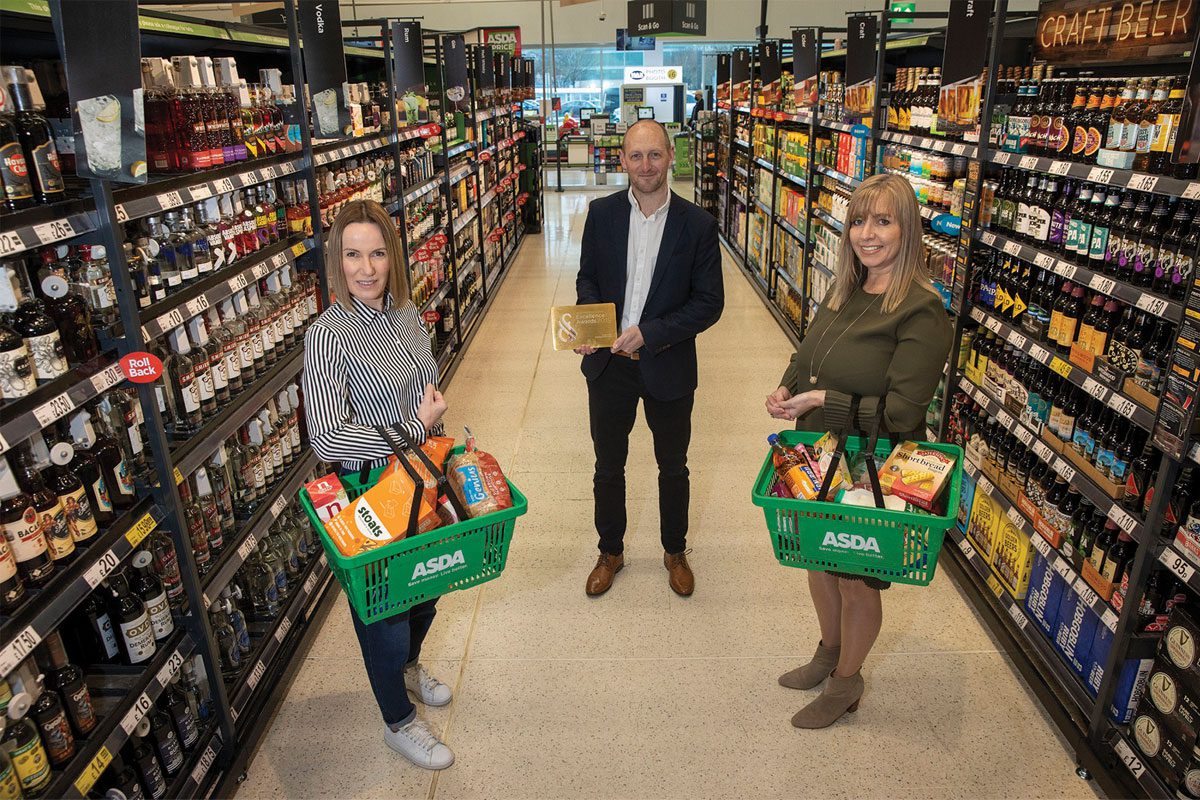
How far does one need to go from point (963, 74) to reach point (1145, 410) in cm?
185

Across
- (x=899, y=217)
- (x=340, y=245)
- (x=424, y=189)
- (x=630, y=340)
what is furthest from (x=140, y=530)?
(x=424, y=189)

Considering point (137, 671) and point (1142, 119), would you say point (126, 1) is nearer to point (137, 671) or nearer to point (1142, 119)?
point (137, 671)

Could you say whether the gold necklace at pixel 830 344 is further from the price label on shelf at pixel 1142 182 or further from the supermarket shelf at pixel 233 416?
the supermarket shelf at pixel 233 416

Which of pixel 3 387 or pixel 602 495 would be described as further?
pixel 602 495

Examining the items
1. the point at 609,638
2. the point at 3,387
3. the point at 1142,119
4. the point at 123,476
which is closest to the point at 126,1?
the point at 3,387

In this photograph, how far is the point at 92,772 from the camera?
1916mm

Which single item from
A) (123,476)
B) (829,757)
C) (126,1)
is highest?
(126,1)

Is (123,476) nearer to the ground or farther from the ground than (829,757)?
farther from the ground

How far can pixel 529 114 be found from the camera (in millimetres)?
20266

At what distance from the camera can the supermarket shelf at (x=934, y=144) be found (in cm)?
345

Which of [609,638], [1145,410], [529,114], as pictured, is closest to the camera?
[1145,410]

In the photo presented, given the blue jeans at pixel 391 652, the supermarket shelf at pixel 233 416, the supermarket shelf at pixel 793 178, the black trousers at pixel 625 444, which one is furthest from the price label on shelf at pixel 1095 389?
the supermarket shelf at pixel 793 178

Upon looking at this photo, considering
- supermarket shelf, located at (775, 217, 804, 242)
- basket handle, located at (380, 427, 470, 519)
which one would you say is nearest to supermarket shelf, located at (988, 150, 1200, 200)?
basket handle, located at (380, 427, 470, 519)

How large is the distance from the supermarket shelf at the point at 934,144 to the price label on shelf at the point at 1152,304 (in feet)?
3.89
